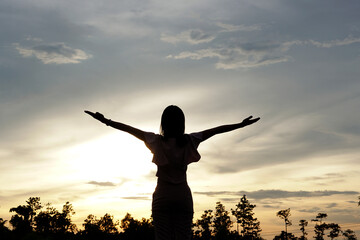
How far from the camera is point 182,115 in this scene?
622cm

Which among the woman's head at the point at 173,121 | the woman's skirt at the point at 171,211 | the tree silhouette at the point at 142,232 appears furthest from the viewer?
the tree silhouette at the point at 142,232

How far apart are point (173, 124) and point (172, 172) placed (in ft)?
2.52

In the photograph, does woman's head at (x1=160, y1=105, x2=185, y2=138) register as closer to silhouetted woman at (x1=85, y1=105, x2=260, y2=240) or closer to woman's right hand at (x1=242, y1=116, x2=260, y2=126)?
silhouetted woman at (x1=85, y1=105, x2=260, y2=240)

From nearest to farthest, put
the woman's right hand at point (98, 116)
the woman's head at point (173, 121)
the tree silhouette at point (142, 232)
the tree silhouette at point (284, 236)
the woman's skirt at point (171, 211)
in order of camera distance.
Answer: the woman's skirt at point (171, 211)
the woman's head at point (173, 121)
the woman's right hand at point (98, 116)
the tree silhouette at point (142, 232)
the tree silhouette at point (284, 236)

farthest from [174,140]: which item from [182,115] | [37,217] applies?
[37,217]

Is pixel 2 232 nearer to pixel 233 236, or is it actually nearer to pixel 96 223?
pixel 233 236

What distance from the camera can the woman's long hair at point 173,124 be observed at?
6.19 metres

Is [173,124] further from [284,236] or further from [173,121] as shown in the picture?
[284,236]

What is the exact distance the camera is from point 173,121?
20.4 feet

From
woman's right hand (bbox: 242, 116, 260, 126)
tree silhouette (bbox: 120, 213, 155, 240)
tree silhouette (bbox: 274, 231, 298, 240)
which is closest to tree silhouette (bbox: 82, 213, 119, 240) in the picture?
tree silhouette (bbox: 120, 213, 155, 240)

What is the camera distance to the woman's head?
20.3ft

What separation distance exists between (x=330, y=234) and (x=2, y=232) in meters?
103

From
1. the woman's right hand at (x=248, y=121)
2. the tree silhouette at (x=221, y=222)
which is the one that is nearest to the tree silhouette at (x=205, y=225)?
the tree silhouette at (x=221, y=222)

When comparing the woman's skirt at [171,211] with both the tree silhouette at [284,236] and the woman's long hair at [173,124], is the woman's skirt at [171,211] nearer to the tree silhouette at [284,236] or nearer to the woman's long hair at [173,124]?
the woman's long hair at [173,124]
